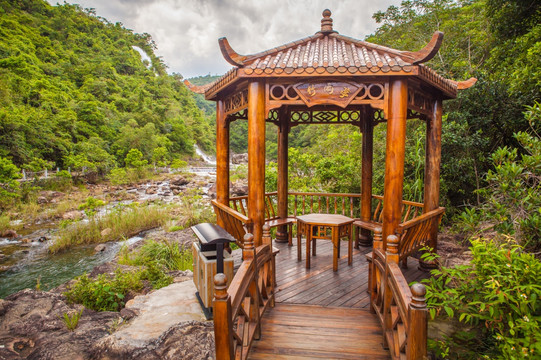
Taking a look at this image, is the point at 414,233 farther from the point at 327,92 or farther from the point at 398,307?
the point at 327,92

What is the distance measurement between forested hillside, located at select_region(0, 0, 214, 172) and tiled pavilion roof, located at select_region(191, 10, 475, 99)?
54.4ft

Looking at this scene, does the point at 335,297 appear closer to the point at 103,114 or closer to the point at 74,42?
the point at 103,114

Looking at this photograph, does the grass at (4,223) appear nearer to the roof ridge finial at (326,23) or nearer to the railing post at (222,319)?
the railing post at (222,319)

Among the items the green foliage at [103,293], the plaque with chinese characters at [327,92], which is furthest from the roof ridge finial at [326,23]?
the green foliage at [103,293]

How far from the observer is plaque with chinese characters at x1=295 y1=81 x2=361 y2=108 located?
3684 mm

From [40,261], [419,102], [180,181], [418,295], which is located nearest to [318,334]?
[418,295]

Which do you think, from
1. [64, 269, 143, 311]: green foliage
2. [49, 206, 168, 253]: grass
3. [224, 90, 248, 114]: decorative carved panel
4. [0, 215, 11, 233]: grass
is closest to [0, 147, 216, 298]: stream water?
[49, 206, 168, 253]: grass

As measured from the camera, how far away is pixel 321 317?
3.43 m

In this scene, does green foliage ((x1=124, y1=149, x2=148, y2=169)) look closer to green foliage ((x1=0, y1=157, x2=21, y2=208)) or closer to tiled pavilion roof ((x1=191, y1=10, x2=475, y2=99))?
green foliage ((x1=0, y1=157, x2=21, y2=208))

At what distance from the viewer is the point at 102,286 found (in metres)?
5.43

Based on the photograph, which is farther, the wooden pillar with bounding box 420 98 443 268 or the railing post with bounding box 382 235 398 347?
the wooden pillar with bounding box 420 98 443 268

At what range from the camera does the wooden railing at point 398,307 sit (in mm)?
1831

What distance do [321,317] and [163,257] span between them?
484cm

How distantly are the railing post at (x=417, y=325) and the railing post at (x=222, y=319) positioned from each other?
1198mm
